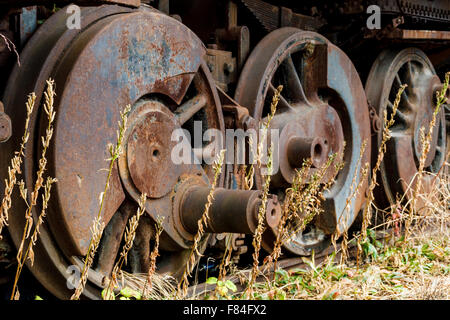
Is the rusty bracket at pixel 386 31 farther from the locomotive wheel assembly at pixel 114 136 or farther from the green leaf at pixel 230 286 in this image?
the green leaf at pixel 230 286

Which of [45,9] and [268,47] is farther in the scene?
[268,47]

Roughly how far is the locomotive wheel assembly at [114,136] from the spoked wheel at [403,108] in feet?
7.03

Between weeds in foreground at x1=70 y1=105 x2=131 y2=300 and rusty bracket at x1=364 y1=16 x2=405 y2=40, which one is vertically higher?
rusty bracket at x1=364 y1=16 x2=405 y2=40

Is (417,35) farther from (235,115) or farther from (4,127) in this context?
(4,127)

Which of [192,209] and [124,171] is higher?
[124,171]

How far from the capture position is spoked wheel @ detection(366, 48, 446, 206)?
4.93 metres

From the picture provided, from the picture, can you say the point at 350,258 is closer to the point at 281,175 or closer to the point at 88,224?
the point at 281,175

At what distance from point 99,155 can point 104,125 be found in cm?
12

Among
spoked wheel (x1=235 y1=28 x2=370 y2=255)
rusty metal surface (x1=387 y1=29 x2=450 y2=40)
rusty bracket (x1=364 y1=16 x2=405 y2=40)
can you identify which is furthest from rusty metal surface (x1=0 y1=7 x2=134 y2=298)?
rusty metal surface (x1=387 y1=29 x2=450 y2=40)

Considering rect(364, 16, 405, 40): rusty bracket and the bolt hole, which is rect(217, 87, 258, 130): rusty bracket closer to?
the bolt hole

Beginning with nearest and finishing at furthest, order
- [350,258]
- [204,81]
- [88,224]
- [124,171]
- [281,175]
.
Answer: [88,224] → [124,171] → [204,81] → [281,175] → [350,258]
